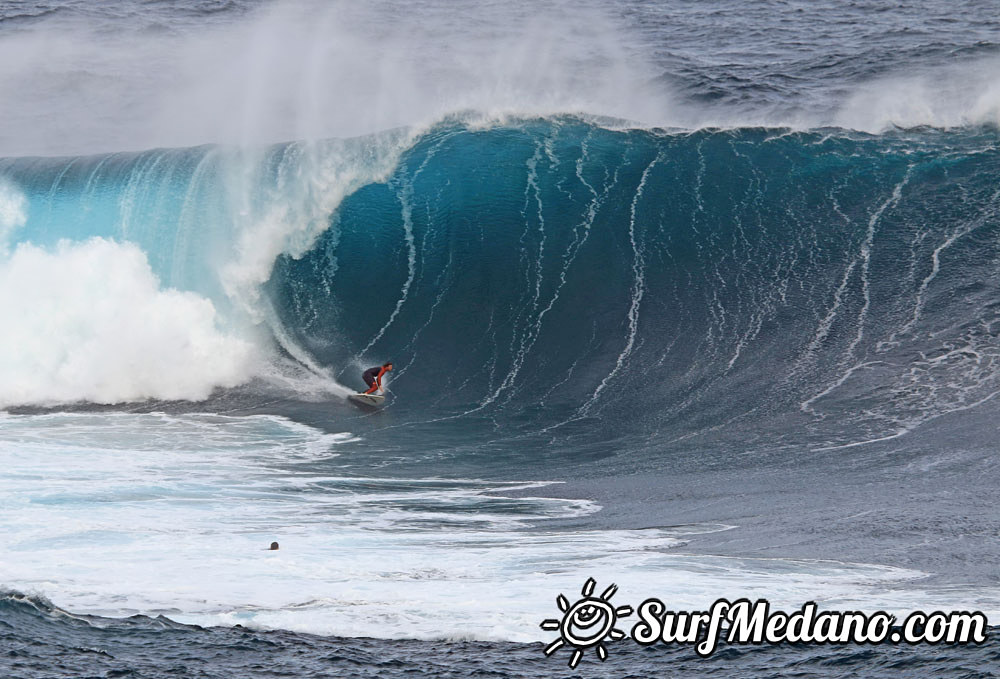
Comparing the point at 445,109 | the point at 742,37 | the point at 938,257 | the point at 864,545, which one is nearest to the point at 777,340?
the point at 938,257

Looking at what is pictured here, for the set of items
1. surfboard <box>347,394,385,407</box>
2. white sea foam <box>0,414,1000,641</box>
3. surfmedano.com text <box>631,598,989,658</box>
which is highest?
surfboard <box>347,394,385,407</box>

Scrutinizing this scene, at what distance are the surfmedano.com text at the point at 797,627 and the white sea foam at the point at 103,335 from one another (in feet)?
31.1

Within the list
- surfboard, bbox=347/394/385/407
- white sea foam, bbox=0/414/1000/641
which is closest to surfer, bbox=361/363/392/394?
surfboard, bbox=347/394/385/407

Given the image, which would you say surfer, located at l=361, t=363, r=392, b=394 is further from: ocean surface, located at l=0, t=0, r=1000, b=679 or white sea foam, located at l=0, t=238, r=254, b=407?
white sea foam, located at l=0, t=238, r=254, b=407

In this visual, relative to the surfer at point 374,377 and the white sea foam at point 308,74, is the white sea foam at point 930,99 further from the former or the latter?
the surfer at point 374,377

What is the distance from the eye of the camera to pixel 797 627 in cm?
663

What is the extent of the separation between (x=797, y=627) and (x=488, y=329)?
902 centimetres

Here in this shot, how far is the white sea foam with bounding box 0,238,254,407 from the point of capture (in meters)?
15.1

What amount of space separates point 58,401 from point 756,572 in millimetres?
10298

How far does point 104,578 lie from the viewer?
315 inches

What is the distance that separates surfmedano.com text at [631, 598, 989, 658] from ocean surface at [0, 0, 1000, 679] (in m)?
0.17

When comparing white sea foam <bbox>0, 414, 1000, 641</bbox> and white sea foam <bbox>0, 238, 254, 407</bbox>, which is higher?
white sea foam <bbox>0, 238, 254, 407</bbox>

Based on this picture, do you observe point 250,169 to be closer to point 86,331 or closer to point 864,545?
point 86,331

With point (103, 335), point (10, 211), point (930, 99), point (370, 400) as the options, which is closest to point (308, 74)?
point (10, 211)
